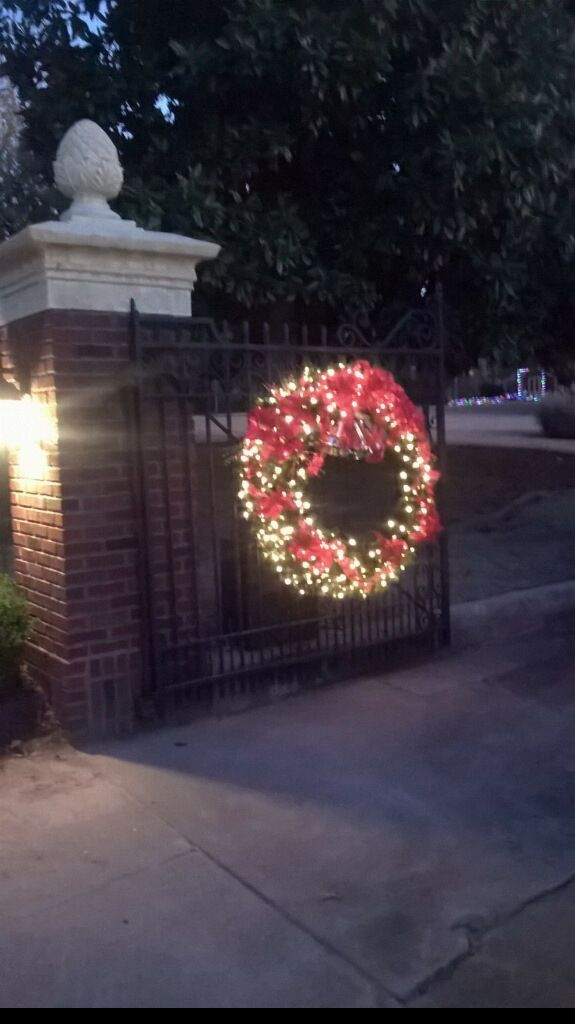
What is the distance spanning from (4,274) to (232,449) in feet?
Result: 5.23

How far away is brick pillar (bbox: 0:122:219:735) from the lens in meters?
4.94

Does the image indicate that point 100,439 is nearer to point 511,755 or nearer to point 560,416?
point 511,755

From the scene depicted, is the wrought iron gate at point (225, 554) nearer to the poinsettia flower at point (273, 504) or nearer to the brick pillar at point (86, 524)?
the brick pillar at point (86, 524)

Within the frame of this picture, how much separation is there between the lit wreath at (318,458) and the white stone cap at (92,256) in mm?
829

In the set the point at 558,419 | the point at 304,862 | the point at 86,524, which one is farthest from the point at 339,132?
the point at 558,419

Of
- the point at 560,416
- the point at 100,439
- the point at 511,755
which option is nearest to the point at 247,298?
the point at 100,439

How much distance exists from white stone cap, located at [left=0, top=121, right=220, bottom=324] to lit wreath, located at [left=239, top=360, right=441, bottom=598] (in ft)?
2.72

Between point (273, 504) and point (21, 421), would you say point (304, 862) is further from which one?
point (21, 421)

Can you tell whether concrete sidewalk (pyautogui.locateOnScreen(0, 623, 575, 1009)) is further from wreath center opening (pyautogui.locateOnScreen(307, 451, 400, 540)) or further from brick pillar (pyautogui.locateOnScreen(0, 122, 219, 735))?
wreath center opening (pyautogui.locateOnScreen(307, 451, 400, 540))

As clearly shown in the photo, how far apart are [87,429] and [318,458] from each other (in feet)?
4.24

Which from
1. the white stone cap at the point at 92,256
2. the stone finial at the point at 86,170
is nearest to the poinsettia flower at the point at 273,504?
the white stone cap at the point at 92,256

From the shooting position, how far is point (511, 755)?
16.0 ft

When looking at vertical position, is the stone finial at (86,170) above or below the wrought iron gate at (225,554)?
above

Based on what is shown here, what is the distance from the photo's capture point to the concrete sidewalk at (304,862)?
3.06 m
